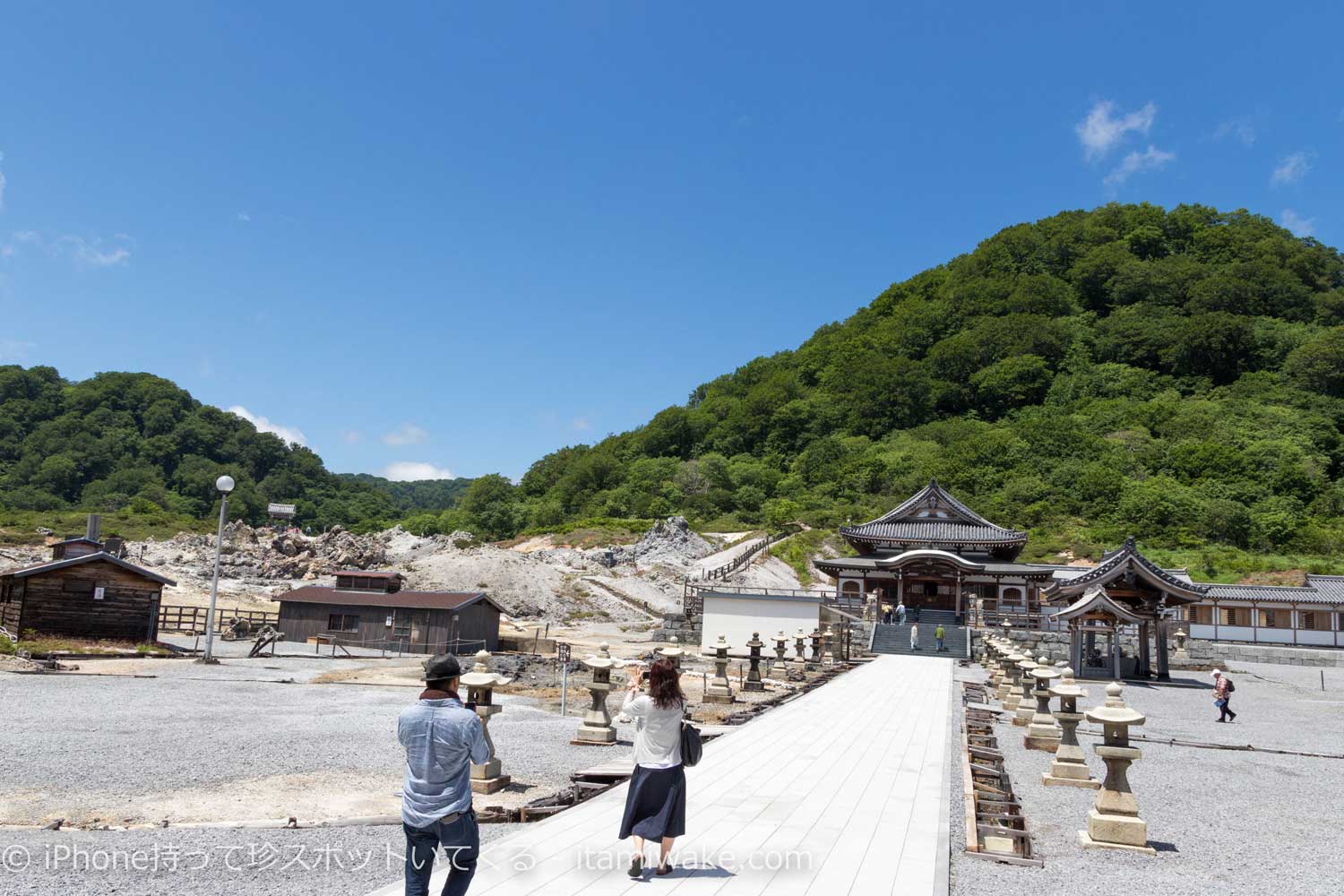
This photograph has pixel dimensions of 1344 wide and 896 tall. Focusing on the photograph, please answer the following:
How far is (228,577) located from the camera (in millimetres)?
47156

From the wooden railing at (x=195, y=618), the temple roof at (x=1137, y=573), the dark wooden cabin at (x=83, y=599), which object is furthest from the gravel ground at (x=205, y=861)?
the wooden railing at (x=195, y=618)

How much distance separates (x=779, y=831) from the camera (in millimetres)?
6820

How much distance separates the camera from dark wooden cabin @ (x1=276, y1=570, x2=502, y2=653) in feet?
92.6

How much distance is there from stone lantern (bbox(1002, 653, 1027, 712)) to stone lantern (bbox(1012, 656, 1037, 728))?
0.25ft

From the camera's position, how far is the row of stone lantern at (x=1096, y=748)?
281 inches

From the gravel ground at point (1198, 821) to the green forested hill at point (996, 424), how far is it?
40302 mm

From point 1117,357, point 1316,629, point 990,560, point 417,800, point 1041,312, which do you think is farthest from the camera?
point 1041,312

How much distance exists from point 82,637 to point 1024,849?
25.9 m

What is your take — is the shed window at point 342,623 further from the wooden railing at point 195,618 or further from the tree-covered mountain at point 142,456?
the tree-covered mountain at point 142,456

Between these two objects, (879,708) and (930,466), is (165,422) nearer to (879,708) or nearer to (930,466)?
(930,466)

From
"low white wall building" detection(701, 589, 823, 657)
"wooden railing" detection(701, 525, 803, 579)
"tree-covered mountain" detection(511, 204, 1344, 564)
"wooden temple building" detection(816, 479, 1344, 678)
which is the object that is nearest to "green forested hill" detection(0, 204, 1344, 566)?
"tree-covered mountain" detection(511, 204, 1344, 564)

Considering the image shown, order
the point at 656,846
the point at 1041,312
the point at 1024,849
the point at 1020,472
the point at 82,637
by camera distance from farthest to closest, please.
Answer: the point at 1041,312, the point at 1020,472, the point at 82,637, the point at 1024,849, the point at 656,846

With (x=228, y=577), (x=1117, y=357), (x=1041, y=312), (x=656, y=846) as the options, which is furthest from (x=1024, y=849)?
(x=1041, y=312)

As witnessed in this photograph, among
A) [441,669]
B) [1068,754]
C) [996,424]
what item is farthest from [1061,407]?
[441,669]
